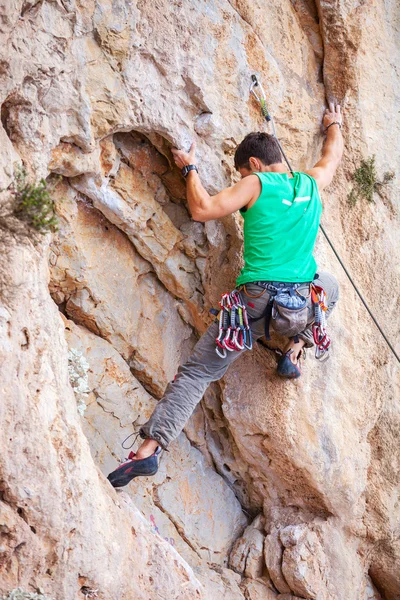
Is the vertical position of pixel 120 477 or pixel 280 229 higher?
pixel 280 229

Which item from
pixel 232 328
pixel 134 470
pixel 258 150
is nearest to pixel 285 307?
pixel 232 328

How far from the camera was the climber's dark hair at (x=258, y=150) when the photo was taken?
191 inches

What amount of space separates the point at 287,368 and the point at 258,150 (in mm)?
1563

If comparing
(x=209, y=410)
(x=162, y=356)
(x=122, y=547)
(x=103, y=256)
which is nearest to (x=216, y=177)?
(x=103, y=256)

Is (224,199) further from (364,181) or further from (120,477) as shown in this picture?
(364,181)

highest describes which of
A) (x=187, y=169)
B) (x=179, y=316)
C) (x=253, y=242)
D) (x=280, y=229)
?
(x=187, y=169)

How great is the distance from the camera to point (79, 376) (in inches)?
191

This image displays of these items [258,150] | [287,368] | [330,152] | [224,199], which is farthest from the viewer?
[330,152]

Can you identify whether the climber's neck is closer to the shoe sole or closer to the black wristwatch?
the black wristwatch

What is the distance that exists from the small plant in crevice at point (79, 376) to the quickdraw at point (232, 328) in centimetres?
91

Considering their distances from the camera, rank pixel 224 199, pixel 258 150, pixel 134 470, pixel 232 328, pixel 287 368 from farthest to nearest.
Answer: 1. pixel 287 368
2. pixel 258 150
3. pixel 232 328
4. pixel 224 199
5. pixel 134 470

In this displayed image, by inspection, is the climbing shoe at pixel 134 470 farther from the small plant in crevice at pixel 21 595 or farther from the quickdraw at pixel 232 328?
the small plant in crevice at pixel 21 595

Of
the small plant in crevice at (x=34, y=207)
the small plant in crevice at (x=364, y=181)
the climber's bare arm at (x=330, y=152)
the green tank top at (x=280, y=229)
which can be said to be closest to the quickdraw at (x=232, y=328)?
the green tank top at (x=280, y=229)

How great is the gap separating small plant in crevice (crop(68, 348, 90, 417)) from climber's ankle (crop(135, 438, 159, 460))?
539 mm
